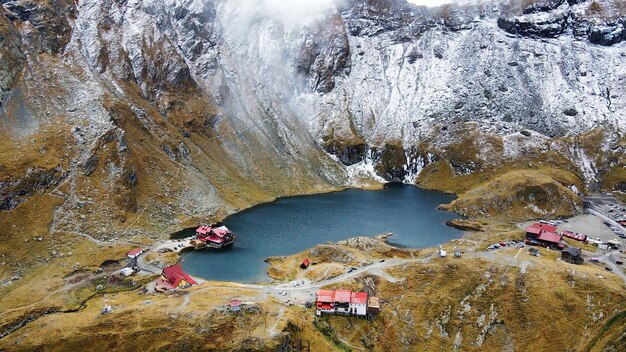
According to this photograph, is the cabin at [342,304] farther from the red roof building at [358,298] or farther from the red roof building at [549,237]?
the red roof building at [549,237]

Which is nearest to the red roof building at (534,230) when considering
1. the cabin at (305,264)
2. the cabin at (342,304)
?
the cabin at (305,264)

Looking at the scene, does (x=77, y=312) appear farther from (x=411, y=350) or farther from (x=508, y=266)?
(x=508, y=266)

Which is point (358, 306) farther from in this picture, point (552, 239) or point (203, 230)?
point (552, 239)

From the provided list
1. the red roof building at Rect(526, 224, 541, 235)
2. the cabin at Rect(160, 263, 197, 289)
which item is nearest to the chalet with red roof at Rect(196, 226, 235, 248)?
the cabin at Rect(160, 263, 197, 289)

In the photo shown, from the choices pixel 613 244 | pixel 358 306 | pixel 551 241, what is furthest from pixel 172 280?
pixel 613 244

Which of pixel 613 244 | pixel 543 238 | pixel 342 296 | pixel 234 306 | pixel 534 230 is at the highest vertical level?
pixel 234 306

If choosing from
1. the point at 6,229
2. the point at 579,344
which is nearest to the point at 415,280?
the point at 579,344
